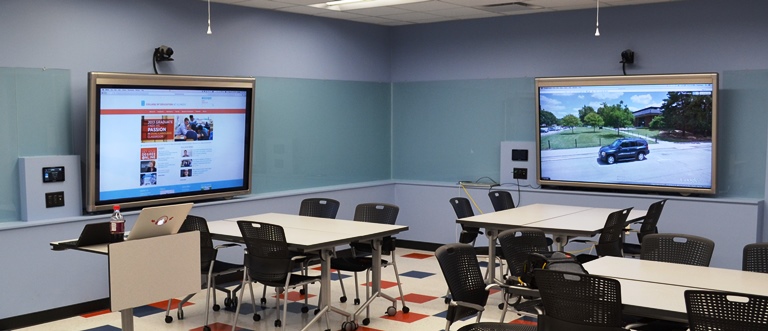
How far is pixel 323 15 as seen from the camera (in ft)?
30.2

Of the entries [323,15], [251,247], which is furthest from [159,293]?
[323,15]

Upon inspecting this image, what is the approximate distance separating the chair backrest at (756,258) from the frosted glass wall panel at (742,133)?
326 cm

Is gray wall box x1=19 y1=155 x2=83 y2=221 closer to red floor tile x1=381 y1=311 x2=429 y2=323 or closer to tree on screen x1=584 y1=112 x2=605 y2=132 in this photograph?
red floor tile x1=381 y1=311 x2=429 y2=323

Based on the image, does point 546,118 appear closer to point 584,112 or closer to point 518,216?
point 584,112

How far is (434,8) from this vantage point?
8672 millimetres

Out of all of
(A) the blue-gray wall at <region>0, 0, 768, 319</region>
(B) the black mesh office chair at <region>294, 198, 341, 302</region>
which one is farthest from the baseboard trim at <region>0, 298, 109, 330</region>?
(B) the black mesh office chair at <region>294, 198, 341, 302</region>

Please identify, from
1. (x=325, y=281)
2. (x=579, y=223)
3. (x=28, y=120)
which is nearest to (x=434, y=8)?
(x=579, y=223)

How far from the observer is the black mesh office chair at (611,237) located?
635cm

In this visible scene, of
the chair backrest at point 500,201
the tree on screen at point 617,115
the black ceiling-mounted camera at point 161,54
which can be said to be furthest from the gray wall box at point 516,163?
the black ceiling-mounted camera at point 161,54

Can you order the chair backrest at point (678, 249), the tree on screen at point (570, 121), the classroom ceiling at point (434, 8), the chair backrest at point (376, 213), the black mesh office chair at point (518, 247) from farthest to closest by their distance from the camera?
the tree on screen at point (570, 121) → the classroom ceiling at point (434, 8) → the chair backrest at point (376, 213) → the black mesh office chair at point (518, 247) → the chair backrest at point (678, 249)

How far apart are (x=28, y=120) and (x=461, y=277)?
3970 mm

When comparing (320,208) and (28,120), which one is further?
(320,208)

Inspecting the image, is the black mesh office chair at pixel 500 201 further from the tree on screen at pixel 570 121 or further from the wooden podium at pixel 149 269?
the wooden podium at pixel 149 269

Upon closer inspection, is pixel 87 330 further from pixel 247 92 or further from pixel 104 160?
pixel 247 92
